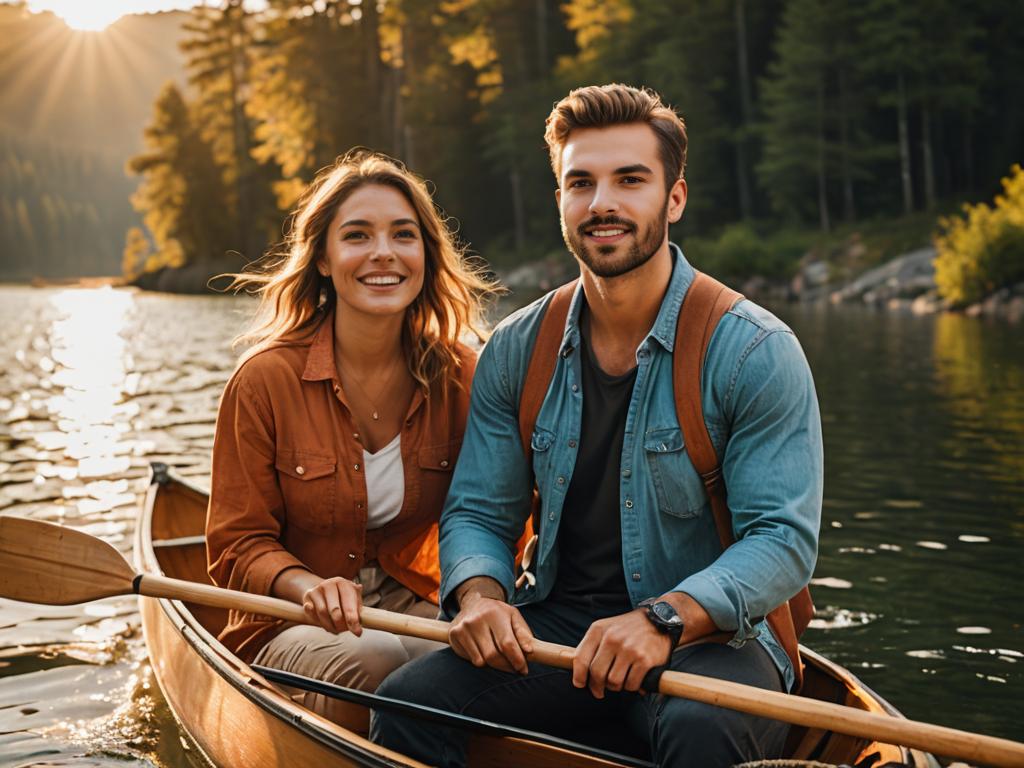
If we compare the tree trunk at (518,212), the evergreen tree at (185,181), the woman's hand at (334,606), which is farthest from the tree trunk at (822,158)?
the woman's hand at (334,606)

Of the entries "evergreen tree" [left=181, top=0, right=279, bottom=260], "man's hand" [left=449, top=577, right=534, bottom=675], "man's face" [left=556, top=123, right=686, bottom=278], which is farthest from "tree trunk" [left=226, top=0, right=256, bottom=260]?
"man's hand" [left=449, top=577, right=534, bottom=675]

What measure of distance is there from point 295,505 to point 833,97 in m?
30.9

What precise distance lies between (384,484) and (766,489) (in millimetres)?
1506

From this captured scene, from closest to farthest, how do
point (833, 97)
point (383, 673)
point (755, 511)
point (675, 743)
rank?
point (675, 743)
point (755, 511)
point (383, 673)
point (833, 97)

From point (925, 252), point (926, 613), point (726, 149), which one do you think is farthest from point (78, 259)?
point (926, 613)

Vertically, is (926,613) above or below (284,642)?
below

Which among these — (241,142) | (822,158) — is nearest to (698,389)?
(822,158)

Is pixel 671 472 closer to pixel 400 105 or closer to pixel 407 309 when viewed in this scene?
pixel 407 309

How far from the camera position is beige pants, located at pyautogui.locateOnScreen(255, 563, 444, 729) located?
3607 millimetres

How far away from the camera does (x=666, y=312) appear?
326 centimetres

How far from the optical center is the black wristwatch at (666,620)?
2852 millimetres

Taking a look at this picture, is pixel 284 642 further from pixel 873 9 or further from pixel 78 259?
pixel 78 259

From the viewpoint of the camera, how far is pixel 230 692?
3.73 m

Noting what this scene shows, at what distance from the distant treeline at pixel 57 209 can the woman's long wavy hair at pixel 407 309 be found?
117 meters
